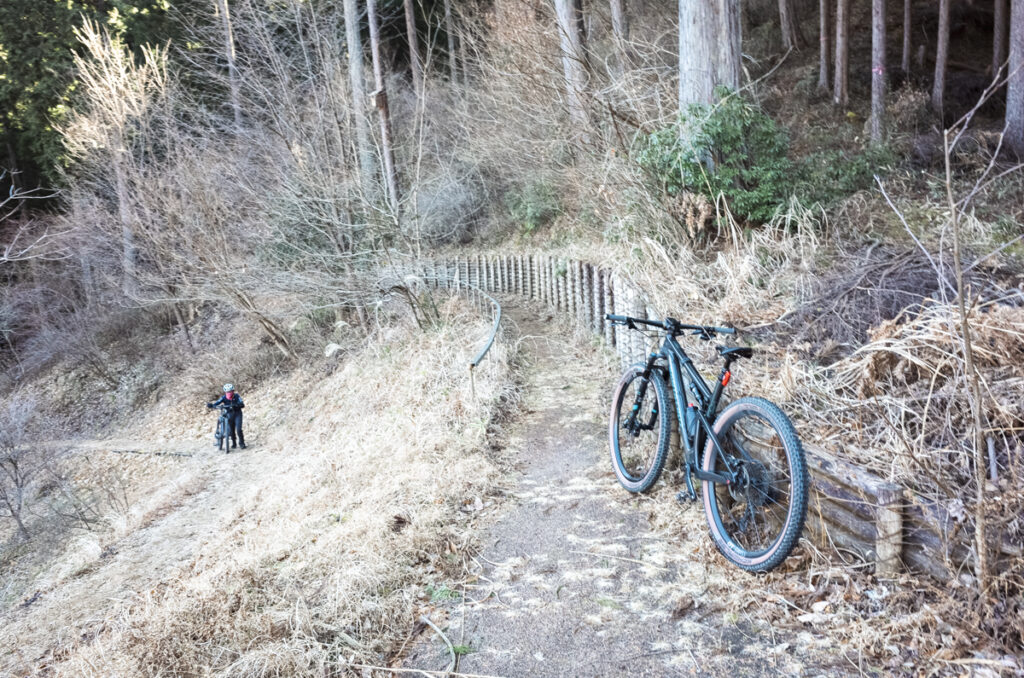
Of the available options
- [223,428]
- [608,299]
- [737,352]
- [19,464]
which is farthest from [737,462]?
[19,464]

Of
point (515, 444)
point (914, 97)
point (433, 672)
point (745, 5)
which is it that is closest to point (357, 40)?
point (745, 5)

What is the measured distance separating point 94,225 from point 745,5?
70.7ft

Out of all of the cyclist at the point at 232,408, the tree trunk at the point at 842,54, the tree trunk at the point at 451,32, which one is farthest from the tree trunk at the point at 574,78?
the cyclist at the point at 232,408

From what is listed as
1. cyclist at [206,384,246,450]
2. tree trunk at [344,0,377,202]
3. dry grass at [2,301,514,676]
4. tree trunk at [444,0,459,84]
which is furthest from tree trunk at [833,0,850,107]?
cyclist at [206,384,246,450]

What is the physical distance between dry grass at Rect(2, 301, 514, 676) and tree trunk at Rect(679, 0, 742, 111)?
Answer: 15.0ft

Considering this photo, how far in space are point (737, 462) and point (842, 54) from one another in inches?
605

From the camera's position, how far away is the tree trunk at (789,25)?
1928cm

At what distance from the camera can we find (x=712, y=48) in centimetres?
854

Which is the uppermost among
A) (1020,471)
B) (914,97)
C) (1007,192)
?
(914,97)

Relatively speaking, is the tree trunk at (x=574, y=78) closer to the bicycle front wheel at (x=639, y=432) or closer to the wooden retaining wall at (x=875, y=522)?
the bicycle front wheel at (x=639, y=432)

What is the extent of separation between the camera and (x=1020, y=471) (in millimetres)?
2930

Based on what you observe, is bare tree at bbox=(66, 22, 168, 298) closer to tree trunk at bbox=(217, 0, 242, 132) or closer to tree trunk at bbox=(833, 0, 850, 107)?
tree trunk at bbox=(217, 0, 242, 132)

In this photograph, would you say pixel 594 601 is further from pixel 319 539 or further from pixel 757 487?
pixel 319 539

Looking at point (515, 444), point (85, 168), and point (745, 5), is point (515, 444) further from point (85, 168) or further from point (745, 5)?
point (745, 5)
